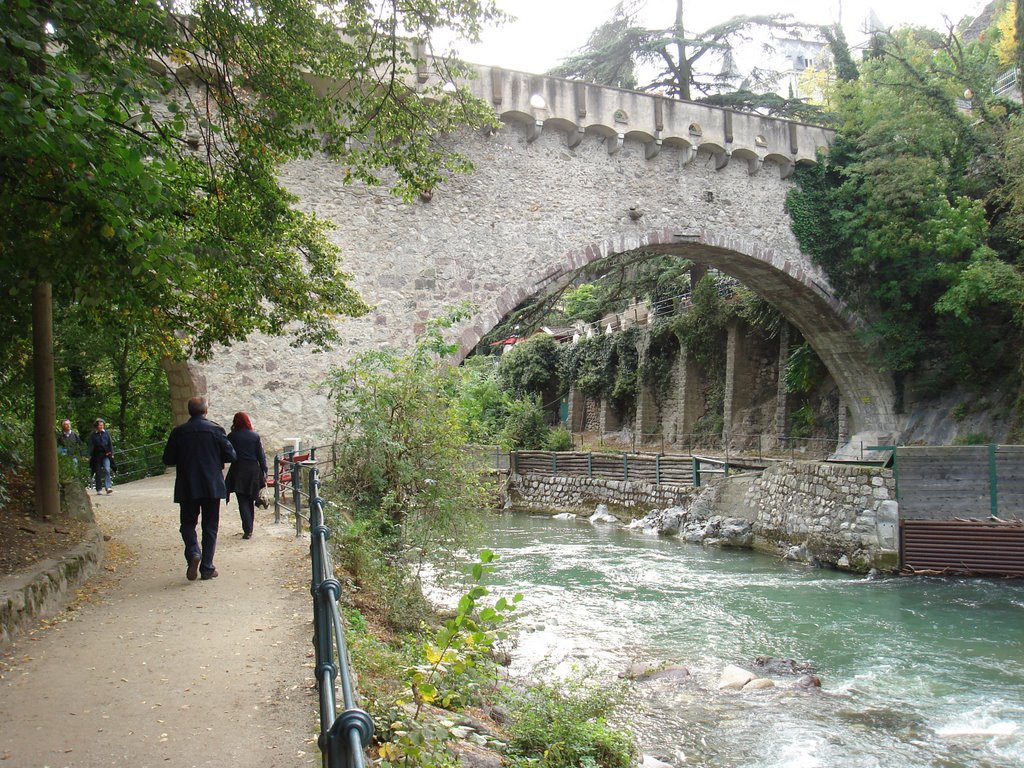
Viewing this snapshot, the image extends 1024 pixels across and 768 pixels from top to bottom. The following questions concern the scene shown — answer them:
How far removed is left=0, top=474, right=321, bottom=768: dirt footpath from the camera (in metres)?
2.62

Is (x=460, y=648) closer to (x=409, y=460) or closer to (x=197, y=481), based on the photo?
(x=197, y=481)

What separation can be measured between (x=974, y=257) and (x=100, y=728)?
13730 millimetres

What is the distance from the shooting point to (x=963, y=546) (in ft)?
30.9

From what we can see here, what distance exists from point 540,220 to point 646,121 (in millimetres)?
2621

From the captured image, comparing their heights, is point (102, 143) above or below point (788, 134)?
below

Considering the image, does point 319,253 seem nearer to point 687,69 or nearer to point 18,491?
point 18,491

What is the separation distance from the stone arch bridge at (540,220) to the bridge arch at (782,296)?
1.3 inches

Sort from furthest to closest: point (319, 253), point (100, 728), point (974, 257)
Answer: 1. point (974, 257)
2. point (319, 253)
3. point (100, 728)

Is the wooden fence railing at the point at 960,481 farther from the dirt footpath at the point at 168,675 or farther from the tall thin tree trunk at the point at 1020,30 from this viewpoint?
the dirt footpath at the point at 168,675

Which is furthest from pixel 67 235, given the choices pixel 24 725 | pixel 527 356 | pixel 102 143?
pixel 527 356

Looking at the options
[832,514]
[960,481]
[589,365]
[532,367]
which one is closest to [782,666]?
[832,514]

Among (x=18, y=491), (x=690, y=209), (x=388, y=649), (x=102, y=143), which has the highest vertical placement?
(x=690, y=209)

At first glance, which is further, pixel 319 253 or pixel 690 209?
pixel 690 209

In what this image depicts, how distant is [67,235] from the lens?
3389 mm
